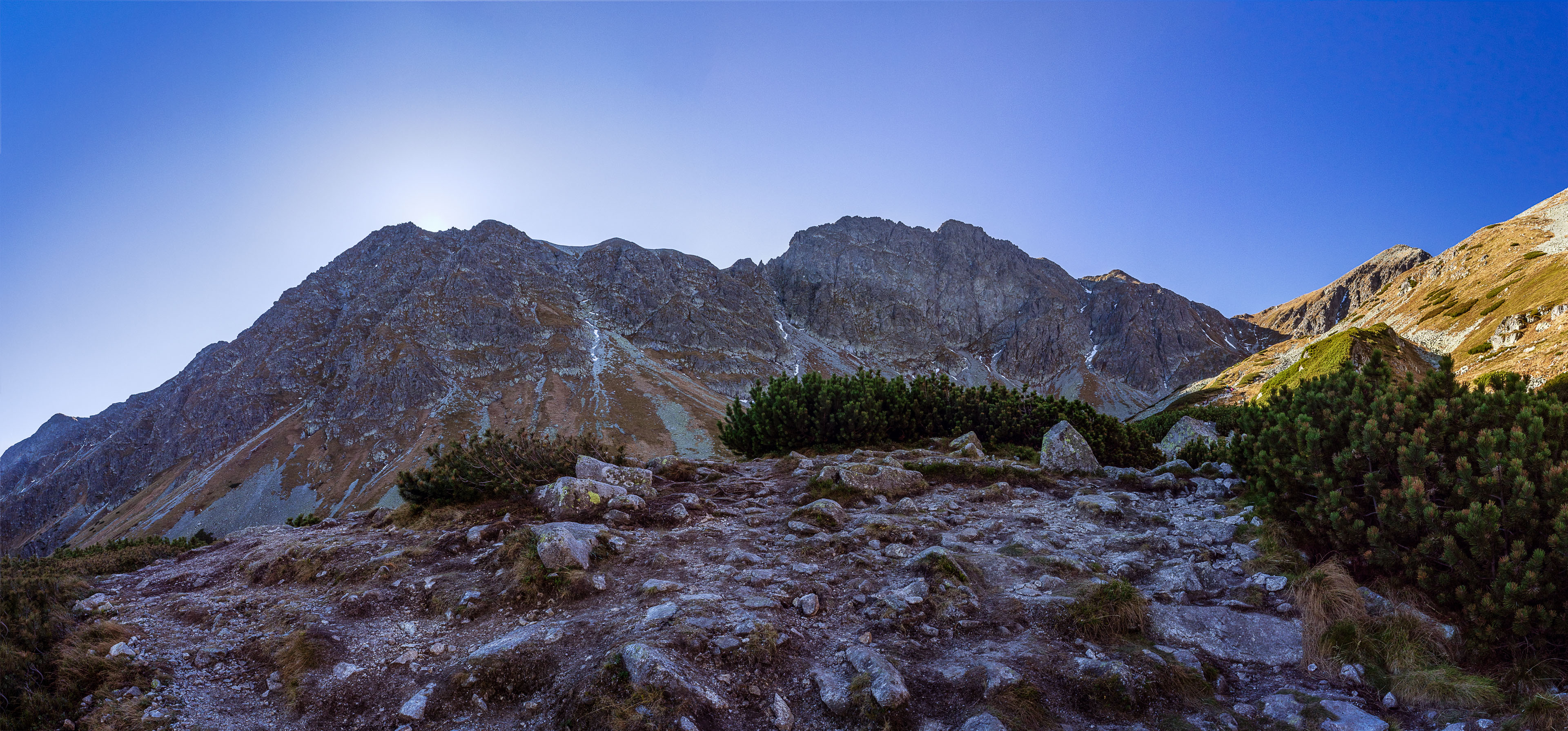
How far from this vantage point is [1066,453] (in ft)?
50.3

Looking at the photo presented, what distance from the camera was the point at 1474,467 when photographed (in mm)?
6500

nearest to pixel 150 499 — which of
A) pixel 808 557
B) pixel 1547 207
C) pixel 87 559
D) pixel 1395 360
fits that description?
pixel 87 559

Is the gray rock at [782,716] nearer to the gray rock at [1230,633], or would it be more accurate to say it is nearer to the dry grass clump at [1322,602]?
the gray rock at [1230,633]

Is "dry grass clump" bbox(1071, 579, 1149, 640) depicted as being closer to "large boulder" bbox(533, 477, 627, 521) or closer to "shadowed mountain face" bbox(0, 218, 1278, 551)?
"large boulder" bbox(533, 477, 627, 521)

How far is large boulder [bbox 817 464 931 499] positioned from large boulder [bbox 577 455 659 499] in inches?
150

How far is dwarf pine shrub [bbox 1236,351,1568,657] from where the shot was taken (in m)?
5.13

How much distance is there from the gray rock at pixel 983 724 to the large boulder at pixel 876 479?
312 inches

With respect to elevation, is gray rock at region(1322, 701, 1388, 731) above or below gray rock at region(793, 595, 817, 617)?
below

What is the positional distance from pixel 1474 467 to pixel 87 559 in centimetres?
2055

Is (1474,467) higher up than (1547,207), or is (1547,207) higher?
(1547,207)

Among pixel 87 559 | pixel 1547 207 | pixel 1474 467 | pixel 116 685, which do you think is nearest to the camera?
pixel 116 685

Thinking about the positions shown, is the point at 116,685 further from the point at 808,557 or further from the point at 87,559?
the point at 87,559

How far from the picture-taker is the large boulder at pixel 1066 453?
15.0 m

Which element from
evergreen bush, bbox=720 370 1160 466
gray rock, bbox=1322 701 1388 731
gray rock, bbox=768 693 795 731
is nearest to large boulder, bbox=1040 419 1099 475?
evergreen bush, bbox=720 370 1160 466
